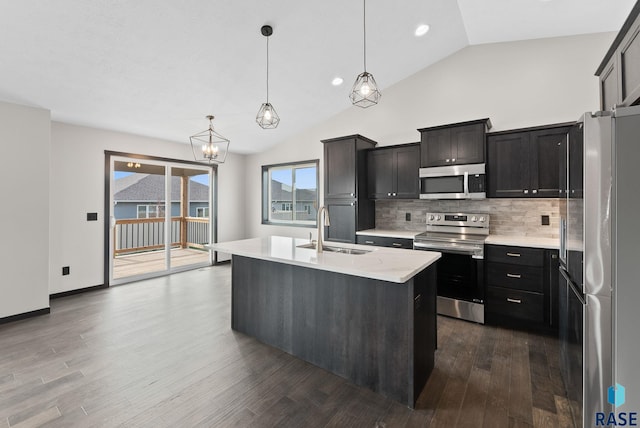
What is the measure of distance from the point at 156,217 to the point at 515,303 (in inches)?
220

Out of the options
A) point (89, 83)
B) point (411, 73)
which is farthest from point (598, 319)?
point (89, 83)

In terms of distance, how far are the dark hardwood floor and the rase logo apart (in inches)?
22.2

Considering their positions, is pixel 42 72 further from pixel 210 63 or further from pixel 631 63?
pixel 631 63

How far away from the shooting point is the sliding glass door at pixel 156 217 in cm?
476

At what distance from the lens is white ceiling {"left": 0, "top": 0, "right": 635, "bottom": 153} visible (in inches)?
98.0

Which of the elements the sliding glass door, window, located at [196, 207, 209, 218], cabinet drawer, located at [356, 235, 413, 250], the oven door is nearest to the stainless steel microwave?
cabinet drawer, located at [356, 235, 413, 250]

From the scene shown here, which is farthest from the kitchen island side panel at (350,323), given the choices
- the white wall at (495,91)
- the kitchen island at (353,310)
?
the white wall at (495,91)

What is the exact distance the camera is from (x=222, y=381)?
2143mm

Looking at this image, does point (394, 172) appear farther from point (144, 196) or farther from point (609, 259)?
point (144, 196)

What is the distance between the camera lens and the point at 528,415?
1.80 meters

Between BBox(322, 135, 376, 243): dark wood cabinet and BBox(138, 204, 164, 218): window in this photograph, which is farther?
BBox(138, 204, 164, 218): window

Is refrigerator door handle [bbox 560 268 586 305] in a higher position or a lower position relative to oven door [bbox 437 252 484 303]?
higher

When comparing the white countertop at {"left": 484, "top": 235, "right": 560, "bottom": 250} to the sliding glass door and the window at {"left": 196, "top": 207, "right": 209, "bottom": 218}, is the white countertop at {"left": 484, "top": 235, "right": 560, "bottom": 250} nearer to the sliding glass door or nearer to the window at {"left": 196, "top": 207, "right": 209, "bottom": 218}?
the sliding glass door

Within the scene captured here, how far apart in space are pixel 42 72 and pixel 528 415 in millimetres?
5005
